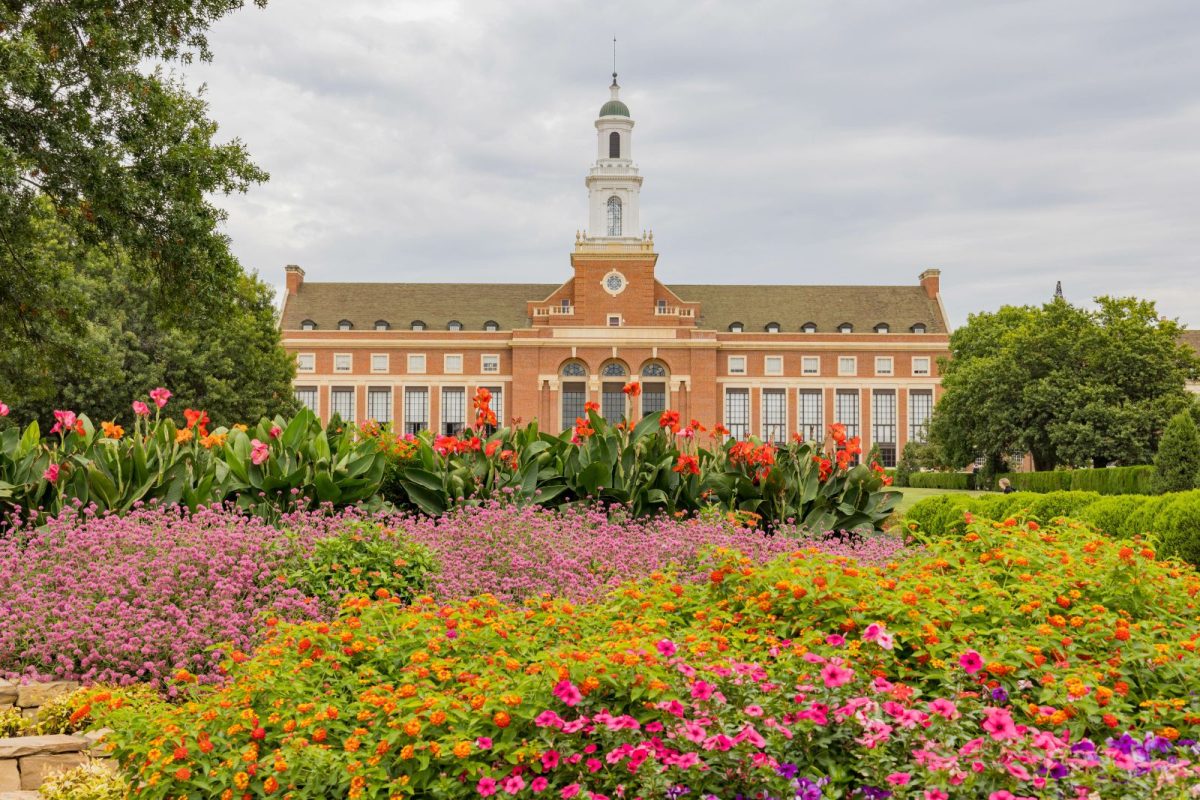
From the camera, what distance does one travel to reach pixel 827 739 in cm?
309

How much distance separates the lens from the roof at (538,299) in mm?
73438

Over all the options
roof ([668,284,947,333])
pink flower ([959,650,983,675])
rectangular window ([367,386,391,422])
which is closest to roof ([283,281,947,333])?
roof ([668,284,947,333])

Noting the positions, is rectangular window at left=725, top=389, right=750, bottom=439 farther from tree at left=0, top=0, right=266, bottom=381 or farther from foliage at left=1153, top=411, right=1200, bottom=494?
tree at left=0, top=0, right=266, bottom=381

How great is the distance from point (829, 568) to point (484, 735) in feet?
5.64

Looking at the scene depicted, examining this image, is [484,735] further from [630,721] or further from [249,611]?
[249,611]

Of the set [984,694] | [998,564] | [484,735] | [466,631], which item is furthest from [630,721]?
[998,564]

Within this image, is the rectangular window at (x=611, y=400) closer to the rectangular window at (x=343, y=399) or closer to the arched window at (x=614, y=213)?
the arched window at (x=614, y=213)

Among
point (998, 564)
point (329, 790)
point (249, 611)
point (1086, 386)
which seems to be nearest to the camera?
point (329, 790)

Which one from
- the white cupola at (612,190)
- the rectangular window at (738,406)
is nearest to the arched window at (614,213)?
the white cupola at (612,190)

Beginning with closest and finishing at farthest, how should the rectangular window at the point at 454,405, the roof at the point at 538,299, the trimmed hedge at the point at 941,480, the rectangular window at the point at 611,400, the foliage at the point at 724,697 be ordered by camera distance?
the foliage at the point at 724,697
the trimmed hedge at the point at 941,480
the rectangular window at the point at 611,400
the rectangular window at the point at 454,405
the roof at the point at 538,299

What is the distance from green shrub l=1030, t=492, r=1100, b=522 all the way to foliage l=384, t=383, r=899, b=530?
586 cm

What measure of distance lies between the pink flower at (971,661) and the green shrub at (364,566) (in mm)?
3065

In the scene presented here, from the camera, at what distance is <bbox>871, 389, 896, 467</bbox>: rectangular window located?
72.8 metres

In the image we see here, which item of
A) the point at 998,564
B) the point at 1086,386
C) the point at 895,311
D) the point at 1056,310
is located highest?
the point at 895,311
